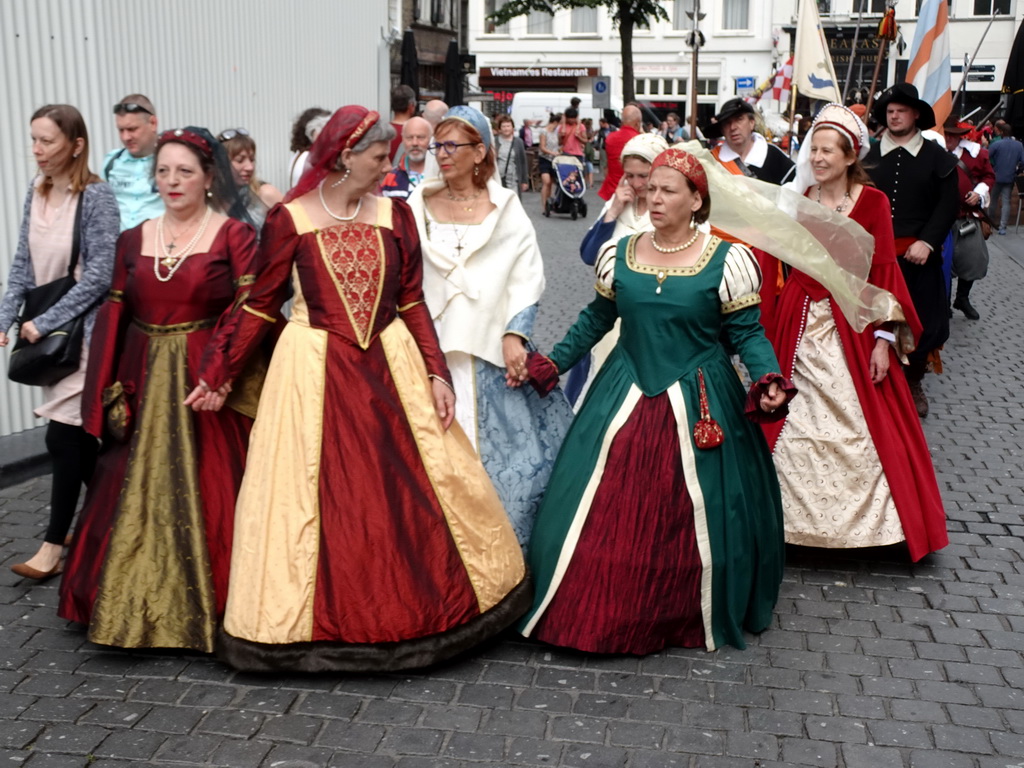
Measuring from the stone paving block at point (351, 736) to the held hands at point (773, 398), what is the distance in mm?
1557

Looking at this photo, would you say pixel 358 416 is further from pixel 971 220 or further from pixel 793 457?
pixel 971 220

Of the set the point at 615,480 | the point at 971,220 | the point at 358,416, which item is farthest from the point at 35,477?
the point at 971,220

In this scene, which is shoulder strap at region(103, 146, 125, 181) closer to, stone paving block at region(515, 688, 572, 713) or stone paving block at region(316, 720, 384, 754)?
stone paving block at region(316, 720, 384, 754)

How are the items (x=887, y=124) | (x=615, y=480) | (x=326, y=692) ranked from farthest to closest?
1. (x=887, y=124)
2. (x=615, y=480)
3. (x=326, y=692)

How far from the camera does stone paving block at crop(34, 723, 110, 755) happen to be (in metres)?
3.52

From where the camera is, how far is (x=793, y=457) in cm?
513

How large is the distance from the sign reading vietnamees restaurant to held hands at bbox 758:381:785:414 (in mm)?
46590

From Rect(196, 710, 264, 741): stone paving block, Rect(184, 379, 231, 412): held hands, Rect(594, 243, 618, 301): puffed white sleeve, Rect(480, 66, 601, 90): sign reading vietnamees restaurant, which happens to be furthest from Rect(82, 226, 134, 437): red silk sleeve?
Rect(480, 66, 601, 90): sign reading vietnamees restaurant

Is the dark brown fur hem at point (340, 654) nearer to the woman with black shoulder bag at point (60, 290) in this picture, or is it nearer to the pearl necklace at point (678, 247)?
the woman with black shoulder bag at point (60, 290)

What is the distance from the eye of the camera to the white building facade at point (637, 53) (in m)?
46.6

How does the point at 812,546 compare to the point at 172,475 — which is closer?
the point at 172,475

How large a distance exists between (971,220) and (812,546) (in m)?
6.31

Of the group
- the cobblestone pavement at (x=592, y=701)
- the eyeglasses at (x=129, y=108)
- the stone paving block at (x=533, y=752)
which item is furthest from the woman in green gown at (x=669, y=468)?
the eyeglasses at (x=129, y=108)

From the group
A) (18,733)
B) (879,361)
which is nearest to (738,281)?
(879,361)
